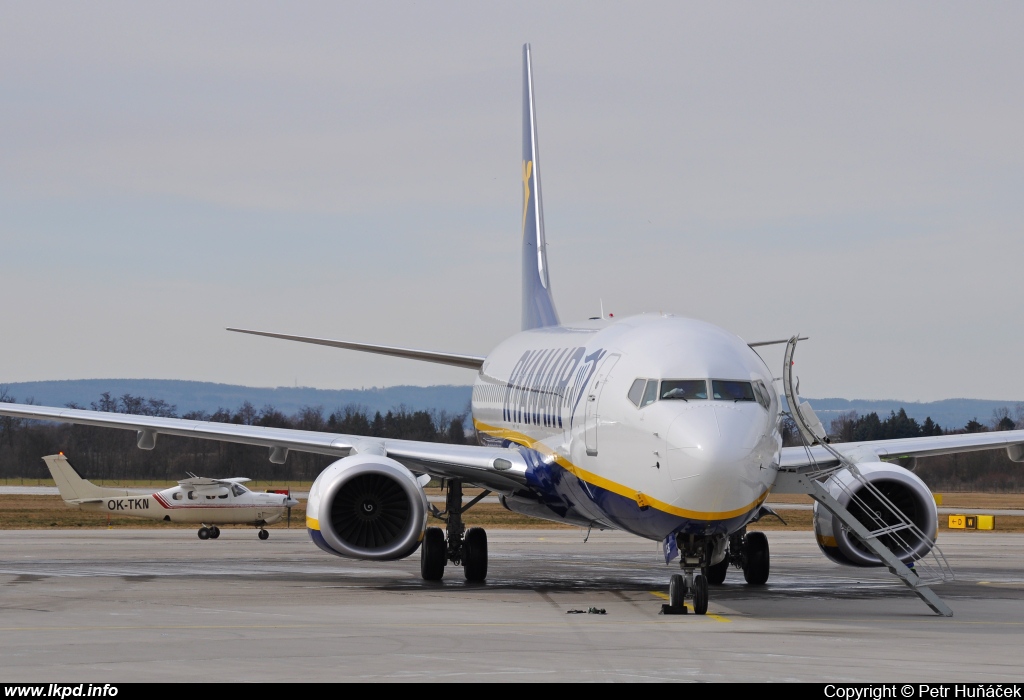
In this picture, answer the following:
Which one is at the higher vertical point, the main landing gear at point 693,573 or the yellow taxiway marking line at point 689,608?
the main landing gear at point 693,573

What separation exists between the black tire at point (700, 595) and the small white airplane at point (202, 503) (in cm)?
2447

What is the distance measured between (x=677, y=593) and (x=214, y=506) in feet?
84.6

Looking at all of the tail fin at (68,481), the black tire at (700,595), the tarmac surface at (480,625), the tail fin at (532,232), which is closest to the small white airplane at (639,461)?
the black tire at (700,595)

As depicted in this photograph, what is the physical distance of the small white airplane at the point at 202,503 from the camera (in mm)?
39812

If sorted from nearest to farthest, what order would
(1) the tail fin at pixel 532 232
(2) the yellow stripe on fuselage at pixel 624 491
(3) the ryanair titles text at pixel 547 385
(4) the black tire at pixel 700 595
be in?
(2) the yellow stripe on fuselage at pixel 624 491
(4) the black tire at pixel 700 595
(3) the ryanair titles text at pixel 547 385
(1) the tail fin at pixel 532 232

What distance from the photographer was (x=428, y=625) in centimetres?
1527

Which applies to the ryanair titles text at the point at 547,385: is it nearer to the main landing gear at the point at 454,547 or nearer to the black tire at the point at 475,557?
the main landing gear at the point at 454,547

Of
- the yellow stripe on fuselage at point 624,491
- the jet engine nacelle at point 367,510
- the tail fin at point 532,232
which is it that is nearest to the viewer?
the yellow stripe on fuselage at point 624,491

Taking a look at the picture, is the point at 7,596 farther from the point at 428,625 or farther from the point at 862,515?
the point at 862,515

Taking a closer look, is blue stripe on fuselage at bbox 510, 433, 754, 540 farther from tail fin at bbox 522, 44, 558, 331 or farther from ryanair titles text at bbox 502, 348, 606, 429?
tail fin at bbox 522, 44, 558, 331

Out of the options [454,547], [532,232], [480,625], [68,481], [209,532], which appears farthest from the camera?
[68,481]

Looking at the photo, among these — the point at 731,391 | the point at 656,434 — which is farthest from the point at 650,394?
the point at 731,391

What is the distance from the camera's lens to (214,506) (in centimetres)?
3978

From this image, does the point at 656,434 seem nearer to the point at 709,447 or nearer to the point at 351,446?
the point at 709,447
